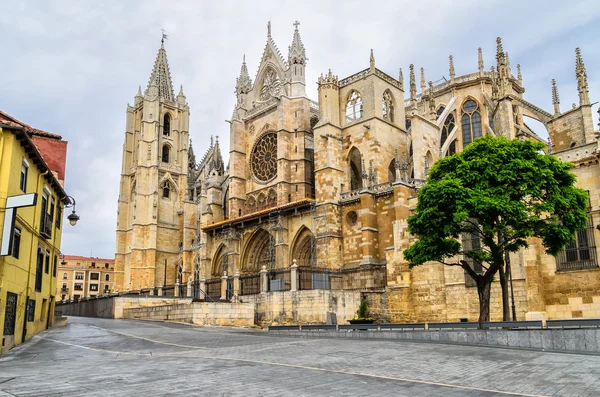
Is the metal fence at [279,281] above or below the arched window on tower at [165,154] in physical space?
below

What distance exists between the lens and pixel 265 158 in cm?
4328

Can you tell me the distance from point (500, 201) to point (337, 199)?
17.5 metres

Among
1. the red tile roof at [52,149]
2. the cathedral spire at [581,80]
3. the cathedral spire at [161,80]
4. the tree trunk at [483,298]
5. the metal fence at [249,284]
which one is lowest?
the tree trunk at [483,298]

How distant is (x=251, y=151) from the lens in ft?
146

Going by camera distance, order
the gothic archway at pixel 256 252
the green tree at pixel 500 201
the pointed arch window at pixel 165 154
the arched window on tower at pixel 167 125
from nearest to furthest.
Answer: the green tree at pixel 500 201 < the gothic archway at pixel 256 252 < the pointed arch window at pixel 165 154 < the arched window on tower at pixel 167 125

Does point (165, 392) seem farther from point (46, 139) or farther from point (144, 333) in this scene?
point (46, 139)

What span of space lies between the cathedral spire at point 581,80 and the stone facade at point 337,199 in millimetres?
120

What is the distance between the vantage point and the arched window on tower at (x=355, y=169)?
37281mm

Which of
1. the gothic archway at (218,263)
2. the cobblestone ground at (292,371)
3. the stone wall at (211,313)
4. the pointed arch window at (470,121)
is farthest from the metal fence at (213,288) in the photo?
the pointed arch window at (470,121)

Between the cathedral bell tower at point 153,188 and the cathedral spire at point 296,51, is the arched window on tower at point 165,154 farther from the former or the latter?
the cathedral spire at point 296,51

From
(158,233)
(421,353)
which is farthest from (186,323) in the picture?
(158,233)

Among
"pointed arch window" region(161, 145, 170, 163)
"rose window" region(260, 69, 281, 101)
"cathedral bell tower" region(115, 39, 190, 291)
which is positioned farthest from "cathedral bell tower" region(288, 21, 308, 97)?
"pointed arch window" region(161, 145, 170, 163)

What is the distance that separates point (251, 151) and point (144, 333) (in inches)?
1051

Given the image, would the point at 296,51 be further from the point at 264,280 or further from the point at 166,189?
the point at 166,189
